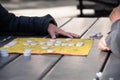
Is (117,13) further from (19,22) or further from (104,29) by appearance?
(19,22)

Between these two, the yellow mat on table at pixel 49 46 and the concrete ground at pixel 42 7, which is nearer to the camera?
the yellow mat on table at pixel 49 46

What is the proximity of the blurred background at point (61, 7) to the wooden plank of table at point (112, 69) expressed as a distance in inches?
156

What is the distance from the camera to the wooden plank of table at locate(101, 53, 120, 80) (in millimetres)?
1433

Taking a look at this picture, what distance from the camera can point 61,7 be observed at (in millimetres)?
8148

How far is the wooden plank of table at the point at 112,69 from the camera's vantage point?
4.70 ft

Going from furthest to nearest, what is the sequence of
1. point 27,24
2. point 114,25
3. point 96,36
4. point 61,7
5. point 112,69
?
point 61,7
point 27,24
point 96,36
point 114,25
point 112,69

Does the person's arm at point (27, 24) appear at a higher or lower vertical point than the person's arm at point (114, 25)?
lower

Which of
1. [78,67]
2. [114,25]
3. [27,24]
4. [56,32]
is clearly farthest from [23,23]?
[78,67]

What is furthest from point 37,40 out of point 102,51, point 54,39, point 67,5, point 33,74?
point 67,5

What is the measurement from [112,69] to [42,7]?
22.8 ft

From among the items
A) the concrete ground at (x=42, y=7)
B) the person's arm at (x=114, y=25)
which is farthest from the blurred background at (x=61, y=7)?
the person's arm at (x=114, y=25)

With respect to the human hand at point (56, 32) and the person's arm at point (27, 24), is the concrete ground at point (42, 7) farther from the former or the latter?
the human hand at point (56, 32)

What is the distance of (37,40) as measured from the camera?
2.07 metres

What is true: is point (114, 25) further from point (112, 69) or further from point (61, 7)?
point (61, 7)
